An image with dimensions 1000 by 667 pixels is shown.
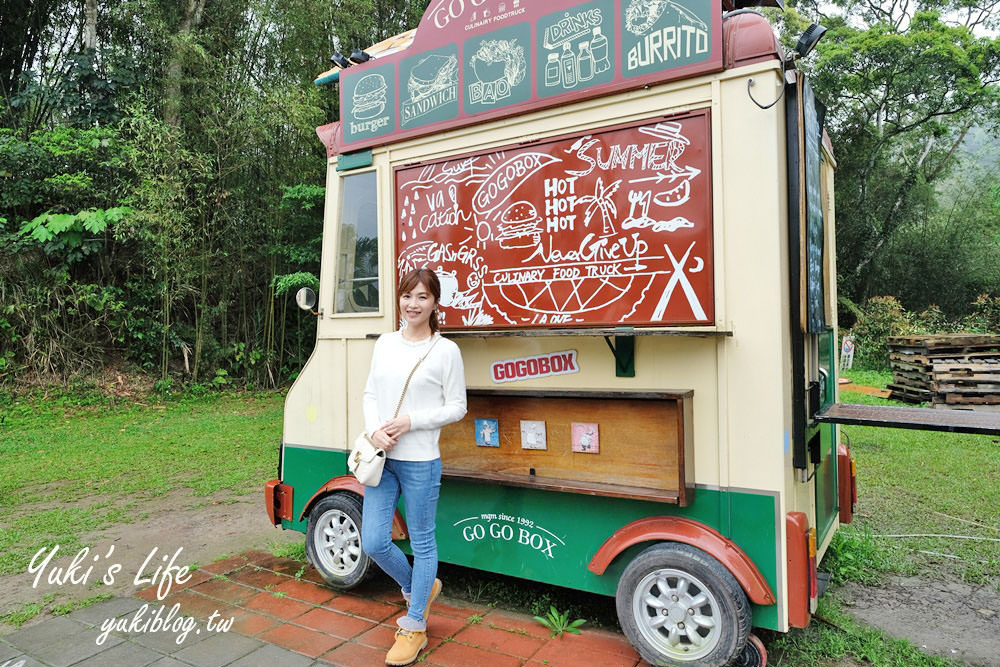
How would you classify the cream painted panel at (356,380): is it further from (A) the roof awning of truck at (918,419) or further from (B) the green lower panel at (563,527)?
(A) the roof awning of truck at (918,419)

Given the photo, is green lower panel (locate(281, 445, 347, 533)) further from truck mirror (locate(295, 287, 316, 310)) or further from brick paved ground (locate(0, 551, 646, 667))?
truck mirror (locate(295, 287, 316, 310))

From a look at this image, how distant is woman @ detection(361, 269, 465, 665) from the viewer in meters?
3.09

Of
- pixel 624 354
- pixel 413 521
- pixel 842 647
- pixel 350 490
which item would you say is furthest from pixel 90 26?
pixel 842 647

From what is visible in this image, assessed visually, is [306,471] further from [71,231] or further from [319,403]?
[71,231]

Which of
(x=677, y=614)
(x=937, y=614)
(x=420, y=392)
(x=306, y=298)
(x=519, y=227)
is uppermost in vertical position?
(x=519, y=227)

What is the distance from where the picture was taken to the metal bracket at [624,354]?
10.4ft

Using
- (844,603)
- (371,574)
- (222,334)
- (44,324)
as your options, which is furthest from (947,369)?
(44,324)

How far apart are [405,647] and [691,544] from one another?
1.39 m

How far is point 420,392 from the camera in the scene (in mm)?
3117

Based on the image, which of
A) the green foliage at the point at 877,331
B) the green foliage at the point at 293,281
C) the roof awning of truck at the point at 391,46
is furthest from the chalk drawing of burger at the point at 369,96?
the green foliage at the point at 877,331

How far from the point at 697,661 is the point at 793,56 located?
8.87 feet

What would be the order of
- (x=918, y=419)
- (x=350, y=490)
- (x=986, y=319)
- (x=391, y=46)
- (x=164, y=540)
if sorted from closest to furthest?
(x=918, y=419)
(x=350, y=490)
(x=391, y=46)
(x=164, y=540)
(x=986, y=319)

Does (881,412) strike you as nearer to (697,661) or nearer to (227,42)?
(697,661)

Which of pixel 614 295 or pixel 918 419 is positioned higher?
pixel 614 295
